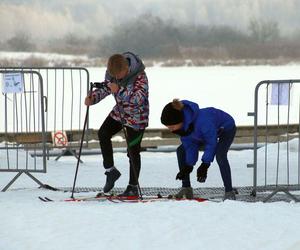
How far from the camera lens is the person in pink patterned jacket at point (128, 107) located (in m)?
6.70

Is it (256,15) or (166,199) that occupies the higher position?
(256,15)

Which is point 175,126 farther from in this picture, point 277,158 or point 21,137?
point 21,137

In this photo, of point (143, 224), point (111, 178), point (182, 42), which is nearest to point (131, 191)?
point (111, 178)

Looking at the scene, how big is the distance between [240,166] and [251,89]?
1901 cm

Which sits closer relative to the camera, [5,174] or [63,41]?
[5,174]

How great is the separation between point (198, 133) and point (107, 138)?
1.00 meters

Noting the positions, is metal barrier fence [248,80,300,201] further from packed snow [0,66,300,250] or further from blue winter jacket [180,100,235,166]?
blue winter jacket [180,100,235,166]

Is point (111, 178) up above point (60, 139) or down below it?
above

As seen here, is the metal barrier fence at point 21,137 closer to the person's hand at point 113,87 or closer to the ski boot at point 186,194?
the person's hand at point 113,87

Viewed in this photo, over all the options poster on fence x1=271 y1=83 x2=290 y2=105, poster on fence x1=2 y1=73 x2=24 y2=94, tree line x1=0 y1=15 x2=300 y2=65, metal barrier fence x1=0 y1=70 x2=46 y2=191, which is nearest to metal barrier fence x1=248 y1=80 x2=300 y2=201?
poster on fence x1=271 y1=83 x2=290 y2=105

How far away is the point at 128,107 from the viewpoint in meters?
6.82

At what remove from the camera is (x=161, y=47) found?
3080cm

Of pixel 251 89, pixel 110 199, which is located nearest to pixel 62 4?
pixel 251 89

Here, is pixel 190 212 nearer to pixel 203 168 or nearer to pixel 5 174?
pixel 203 168
